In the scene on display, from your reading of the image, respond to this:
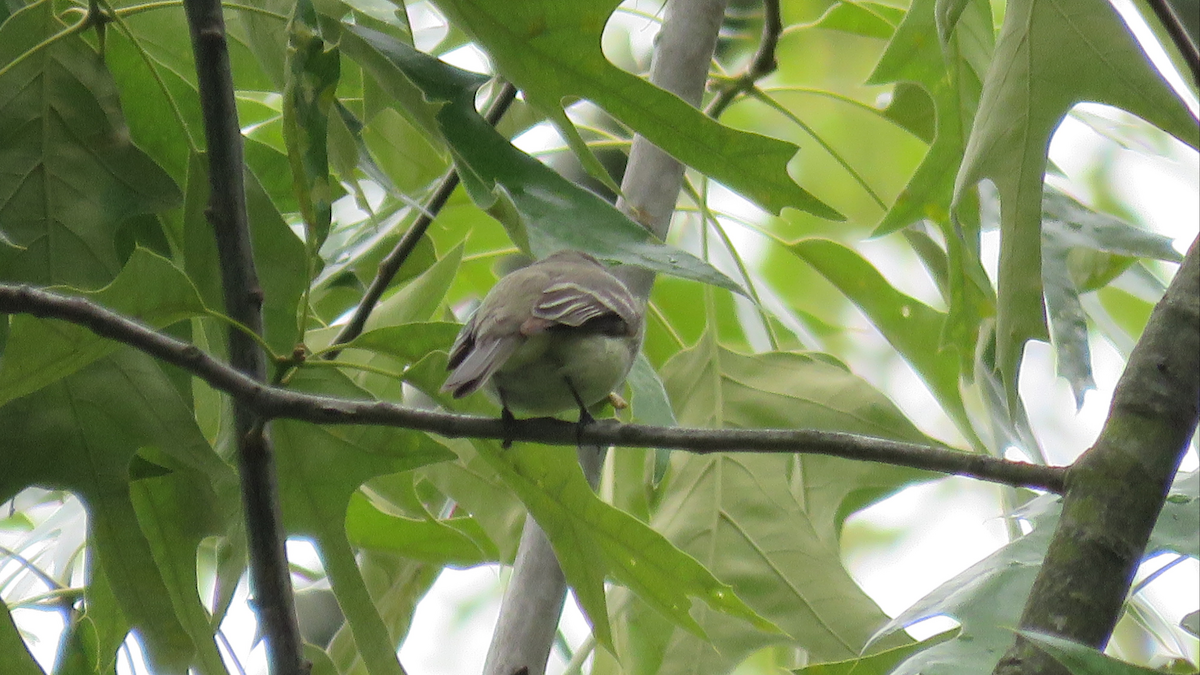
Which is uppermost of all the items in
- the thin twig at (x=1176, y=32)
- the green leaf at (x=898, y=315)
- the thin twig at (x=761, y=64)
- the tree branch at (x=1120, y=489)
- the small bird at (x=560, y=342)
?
the thin twig at (x=761, y=64)

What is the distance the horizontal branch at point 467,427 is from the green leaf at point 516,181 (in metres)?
0.36

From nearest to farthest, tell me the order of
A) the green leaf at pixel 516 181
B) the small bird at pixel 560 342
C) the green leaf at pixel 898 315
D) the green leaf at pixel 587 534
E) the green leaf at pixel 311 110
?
1. the green leaf at pixel 311 110
2. the green leaf at pixel 516 181
3. the green leaf at pixel 587 534
4. the small bird at pixel 560 342
5. the green leaf at pixel 898 315

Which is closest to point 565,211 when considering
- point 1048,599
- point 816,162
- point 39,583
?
point 1048,599

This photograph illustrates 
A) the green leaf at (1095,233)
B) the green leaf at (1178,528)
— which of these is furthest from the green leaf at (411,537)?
the green leaf at (1095,233)

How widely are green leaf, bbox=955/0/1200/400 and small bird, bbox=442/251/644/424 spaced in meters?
0.75

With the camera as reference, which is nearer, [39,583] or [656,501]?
[656,501]

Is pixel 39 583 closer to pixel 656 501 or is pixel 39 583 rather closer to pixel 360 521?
pixel 360 521

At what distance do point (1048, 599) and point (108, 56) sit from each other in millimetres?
2136

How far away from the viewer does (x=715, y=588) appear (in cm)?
219

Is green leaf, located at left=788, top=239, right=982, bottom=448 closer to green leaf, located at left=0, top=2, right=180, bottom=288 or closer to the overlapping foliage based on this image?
the overlapping foliage

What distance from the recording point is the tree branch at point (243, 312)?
1.96 meters

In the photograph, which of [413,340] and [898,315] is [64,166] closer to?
[413,340]

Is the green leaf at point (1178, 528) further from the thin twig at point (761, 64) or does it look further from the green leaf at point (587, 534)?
the thin twig at point (761, 64)

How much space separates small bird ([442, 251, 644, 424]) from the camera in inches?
96.9
